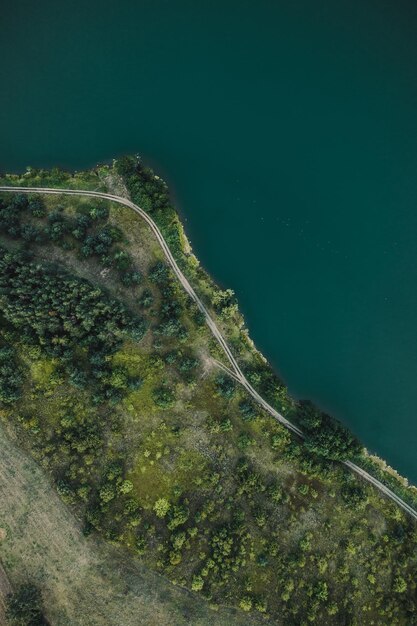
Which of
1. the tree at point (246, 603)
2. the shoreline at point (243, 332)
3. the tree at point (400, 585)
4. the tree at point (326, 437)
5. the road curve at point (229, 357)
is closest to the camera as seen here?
the tree at point (246, 603)

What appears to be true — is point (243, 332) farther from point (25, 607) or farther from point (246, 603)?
point (25, 607)

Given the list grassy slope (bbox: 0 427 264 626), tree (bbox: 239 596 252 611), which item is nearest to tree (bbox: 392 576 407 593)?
tree (bbox: 239 596 252 611)

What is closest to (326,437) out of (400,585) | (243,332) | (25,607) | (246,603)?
(243,332)

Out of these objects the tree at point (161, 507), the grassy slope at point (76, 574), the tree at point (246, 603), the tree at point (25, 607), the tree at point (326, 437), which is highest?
the tree at point (326, 437)

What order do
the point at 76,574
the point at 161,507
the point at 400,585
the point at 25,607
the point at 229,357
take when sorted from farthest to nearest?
the point at 229,357, the point at 400,585, the point at 161,507, the point at 76,574, the point at 25,607

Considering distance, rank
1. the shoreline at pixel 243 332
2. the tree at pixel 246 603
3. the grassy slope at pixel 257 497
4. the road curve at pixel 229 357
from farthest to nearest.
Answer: the shoreline at pixel 243 332 → the road curve at pixel 229 357 → the grassy slope at pixel 257 497 → the tree at pixel 246 603

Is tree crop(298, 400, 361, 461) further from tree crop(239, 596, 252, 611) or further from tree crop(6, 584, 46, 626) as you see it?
tree crop(6, 584, 46, 626)

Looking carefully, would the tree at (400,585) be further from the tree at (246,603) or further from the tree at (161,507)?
the tree at (161,507)

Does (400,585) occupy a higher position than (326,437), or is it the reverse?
(326,437)

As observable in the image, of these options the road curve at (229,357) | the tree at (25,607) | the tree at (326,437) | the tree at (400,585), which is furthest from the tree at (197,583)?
A: the tree at (400,585)

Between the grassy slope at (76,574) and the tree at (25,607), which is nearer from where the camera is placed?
the tree at (25,607)

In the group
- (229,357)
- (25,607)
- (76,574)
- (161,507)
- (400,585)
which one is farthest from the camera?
(229,357)

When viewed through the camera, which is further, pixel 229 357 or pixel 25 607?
pixel 229 357

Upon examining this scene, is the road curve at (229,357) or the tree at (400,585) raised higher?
the road curve at (229,357)
